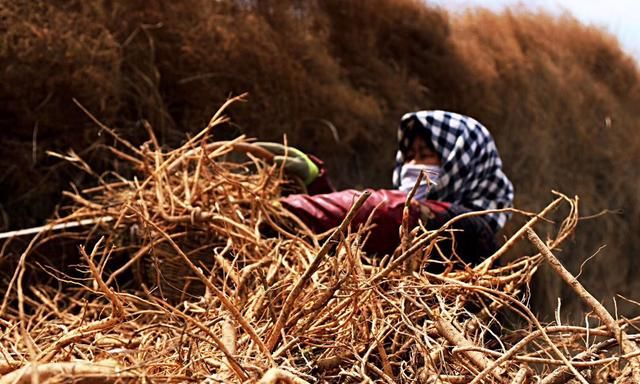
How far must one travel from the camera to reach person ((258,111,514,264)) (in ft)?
5.38

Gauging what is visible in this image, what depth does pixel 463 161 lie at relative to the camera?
184 cm

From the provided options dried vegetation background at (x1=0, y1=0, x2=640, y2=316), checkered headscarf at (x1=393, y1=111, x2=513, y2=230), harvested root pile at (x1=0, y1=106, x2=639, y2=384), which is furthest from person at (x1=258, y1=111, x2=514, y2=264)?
dried vegetation background at (x1=0, y1=0, x2=640, y2=316)

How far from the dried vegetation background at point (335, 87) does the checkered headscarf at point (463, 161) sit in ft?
3.45

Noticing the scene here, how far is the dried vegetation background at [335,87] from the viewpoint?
265 cm

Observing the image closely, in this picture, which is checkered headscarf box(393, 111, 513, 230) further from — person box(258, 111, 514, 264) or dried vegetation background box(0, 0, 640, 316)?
dried vegetation background box(0, 0, 640, 316)

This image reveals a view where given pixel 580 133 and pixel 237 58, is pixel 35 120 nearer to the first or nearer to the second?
pixel 237 58

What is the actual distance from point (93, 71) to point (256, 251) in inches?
53.9

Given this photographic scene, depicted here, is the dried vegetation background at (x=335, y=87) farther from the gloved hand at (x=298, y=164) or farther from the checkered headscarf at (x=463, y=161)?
the checkered headscarf at (x=463, y=161)

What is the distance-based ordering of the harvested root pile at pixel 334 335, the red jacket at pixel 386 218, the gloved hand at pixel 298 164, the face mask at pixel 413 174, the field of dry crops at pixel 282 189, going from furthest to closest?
1. the gloved hand at pixel 298 164
2. the face mask at pixel 413 174
3. the red jacket at pixel 386 218
4. the field of dry crops at pixel 282 189
5. the harvested root pile at pixel 334 335

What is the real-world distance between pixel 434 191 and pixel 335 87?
72.0 inches

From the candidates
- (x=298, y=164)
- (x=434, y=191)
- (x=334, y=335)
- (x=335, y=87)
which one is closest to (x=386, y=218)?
(x=434, y=191)

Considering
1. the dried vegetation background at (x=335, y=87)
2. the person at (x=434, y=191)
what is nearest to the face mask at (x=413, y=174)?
the person at (x=434, y=191)

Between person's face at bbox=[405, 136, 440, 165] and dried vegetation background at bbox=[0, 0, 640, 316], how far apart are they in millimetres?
1007

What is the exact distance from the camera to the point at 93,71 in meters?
2.71
